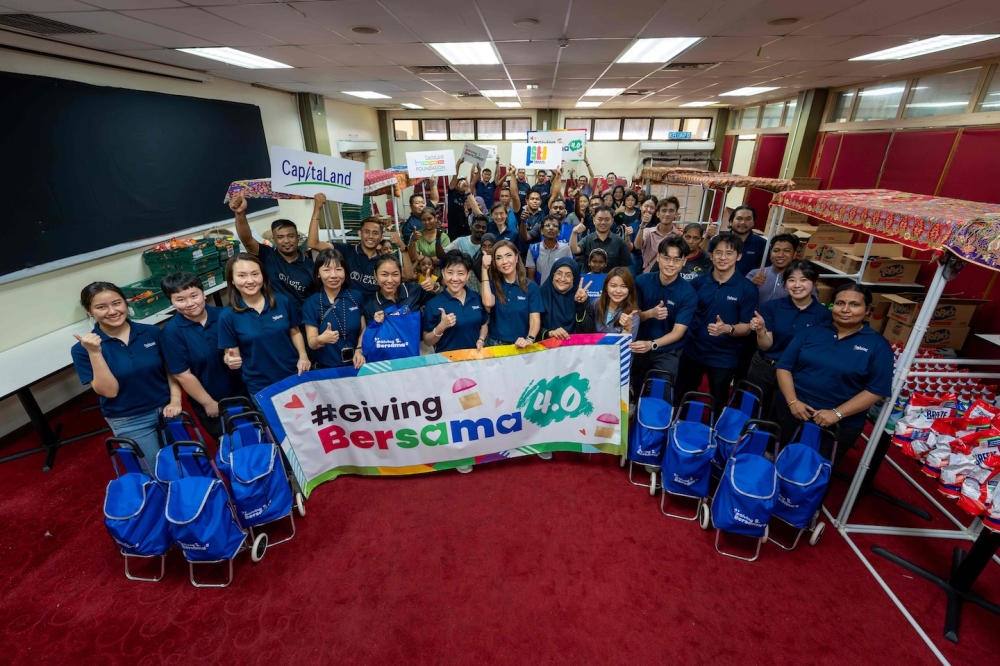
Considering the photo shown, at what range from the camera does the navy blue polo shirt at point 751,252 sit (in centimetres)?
470

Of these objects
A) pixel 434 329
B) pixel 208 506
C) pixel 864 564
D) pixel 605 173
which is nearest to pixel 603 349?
pixel 434 329

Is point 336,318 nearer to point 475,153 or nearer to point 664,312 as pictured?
point 664,312

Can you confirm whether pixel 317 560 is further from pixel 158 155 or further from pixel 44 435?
pixel 158 155

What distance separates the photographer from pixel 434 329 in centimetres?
322

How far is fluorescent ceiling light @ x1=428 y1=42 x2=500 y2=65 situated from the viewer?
5141 millimetres

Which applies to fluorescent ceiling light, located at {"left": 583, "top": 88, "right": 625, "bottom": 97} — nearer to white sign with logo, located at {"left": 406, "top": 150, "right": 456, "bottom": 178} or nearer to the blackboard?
white sign with logo, located at {"left": 406, "top": 150, "right": 456, "bottom": 178}

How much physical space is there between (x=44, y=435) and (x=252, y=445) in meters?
2.86

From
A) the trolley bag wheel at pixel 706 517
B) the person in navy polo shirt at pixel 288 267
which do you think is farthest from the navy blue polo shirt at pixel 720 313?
the person in navy polo shirt at pixel 288 267

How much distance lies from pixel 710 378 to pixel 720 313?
60 centimetres

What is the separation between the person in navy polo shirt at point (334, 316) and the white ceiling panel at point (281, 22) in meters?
2.34

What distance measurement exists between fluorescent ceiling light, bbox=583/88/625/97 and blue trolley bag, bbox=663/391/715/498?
811 centimetres

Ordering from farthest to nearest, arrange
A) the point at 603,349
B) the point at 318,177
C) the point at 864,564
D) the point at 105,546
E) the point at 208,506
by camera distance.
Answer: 1. the point at 318,177
2. the point at 603,349
3. the point at 105,546
4. the point at 864,564
5. the point at 208,506

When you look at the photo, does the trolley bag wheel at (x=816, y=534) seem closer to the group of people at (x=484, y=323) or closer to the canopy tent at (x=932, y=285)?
the canopy tent at (x=932, y=285)

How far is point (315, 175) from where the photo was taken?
3.79 meters
